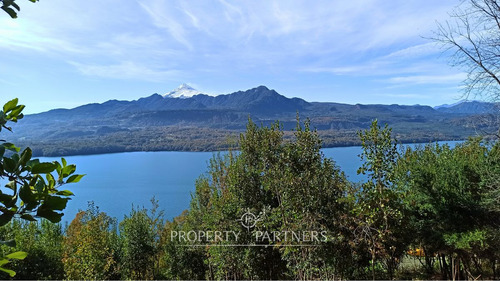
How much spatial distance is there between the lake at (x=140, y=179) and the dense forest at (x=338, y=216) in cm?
1695

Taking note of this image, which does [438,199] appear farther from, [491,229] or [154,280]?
[154,280]

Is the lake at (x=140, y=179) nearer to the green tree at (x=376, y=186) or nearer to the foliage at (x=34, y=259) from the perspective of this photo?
the foliage at (x=34, y=259)

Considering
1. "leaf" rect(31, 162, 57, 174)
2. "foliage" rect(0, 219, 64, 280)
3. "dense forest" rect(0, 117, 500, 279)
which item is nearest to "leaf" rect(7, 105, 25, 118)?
"leaf" rect(31, 162, 57, 174)

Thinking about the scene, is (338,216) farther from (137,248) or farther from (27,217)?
(137,248)

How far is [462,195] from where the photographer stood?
781 cm

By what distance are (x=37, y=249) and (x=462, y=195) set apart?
1173 cm

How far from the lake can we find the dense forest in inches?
667

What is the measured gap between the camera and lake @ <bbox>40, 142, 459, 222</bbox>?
167 ft

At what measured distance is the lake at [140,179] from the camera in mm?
50906

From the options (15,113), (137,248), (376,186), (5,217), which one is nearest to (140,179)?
(137,248)

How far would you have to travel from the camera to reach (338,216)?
6078 millimetres

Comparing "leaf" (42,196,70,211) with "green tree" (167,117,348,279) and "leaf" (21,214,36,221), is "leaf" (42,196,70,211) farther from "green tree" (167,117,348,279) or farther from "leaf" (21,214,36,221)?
"green tree" (167,117,348,279)

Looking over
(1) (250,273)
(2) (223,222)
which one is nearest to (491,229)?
(1) (250,273)

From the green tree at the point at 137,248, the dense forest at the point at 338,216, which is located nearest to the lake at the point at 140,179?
the green tree at the point at 137,248
